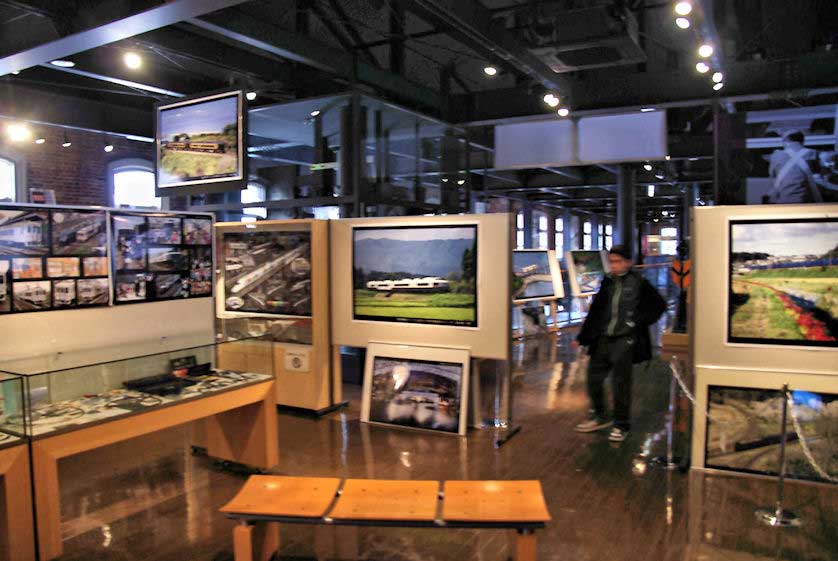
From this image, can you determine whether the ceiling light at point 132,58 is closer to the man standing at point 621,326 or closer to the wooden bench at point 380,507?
the wooden bench at point 380,507

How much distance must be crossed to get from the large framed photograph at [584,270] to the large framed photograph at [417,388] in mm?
7086

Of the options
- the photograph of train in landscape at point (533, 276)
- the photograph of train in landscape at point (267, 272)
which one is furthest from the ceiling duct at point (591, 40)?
the photograph of train in landscape at point (533, 276)

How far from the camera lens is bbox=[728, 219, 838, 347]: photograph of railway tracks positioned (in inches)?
171

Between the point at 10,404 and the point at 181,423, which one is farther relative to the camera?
Result: the point at 181,423

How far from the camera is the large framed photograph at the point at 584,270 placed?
494 inches

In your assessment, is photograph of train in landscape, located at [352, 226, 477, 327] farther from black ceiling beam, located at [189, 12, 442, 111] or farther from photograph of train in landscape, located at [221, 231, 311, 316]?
black ceiling beam, located at [189, 12, 442, 111]

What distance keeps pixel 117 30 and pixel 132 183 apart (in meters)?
7.08

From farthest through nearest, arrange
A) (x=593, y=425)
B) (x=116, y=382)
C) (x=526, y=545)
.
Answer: (x=593, y=425), (x=116, y=382), (x=526, y=545)

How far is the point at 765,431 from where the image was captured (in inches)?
179

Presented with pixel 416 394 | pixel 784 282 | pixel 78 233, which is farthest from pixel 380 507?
pixel 78 233

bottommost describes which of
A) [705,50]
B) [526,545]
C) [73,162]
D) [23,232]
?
[526,545]

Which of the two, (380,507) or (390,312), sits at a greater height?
(390,312)

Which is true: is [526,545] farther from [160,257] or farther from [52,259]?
[160,257]

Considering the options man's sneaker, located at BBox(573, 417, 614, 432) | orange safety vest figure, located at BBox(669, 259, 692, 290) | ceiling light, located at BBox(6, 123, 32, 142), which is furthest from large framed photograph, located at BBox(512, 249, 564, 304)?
A: ceiling light, located at BBox(6, 123, 32, 142)
